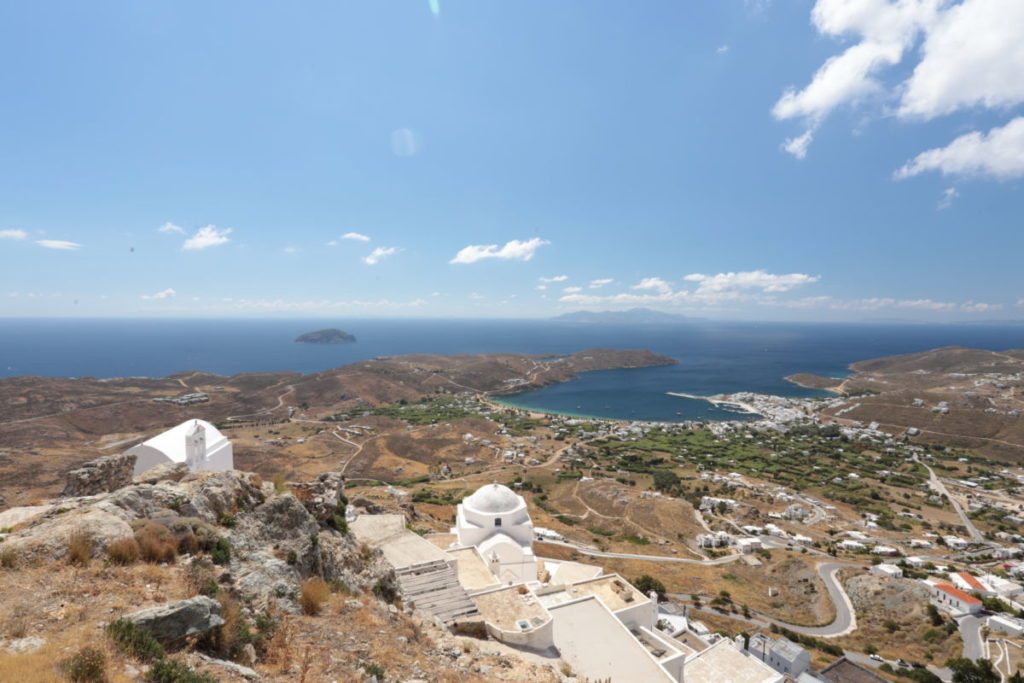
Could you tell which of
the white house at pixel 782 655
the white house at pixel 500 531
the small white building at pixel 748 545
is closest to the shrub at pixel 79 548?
the white house at pixel 500 531

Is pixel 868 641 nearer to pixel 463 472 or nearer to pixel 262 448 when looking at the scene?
pixel 463 472

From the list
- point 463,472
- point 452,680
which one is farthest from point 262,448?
point 452,680

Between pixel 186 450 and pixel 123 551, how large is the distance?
15.5 m

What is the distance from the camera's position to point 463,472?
58875 millimetres

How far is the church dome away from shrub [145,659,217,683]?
1993 cm

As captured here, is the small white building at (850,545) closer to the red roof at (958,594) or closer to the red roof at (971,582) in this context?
the red roof at (971,582)

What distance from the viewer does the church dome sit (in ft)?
81.9

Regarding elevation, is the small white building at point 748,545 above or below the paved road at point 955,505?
above

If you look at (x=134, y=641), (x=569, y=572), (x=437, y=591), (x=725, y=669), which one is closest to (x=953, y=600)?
(x=725, y=669)

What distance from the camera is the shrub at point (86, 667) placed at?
16.0 ft

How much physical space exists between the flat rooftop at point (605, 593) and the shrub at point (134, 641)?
1374 cm

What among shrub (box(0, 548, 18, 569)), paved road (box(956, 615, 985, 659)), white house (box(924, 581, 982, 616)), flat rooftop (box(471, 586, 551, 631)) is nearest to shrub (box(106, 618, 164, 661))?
shrub (box(0, 548, 18, 569))

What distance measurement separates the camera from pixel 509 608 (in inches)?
587

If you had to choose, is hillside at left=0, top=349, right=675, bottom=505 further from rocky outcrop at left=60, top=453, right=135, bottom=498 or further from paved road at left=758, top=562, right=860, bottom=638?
paved road at left=758, top=562, right=860, bottom=638
